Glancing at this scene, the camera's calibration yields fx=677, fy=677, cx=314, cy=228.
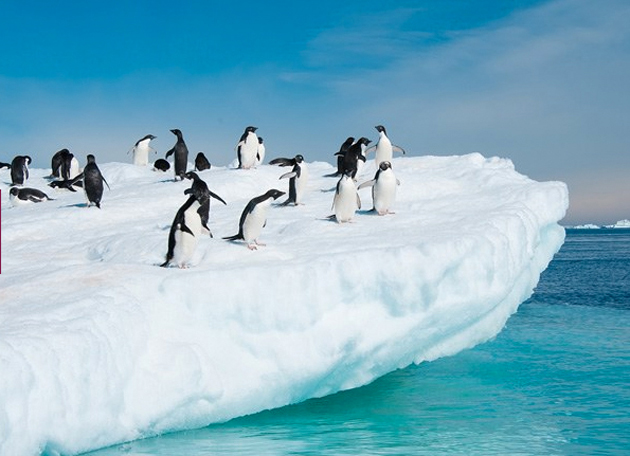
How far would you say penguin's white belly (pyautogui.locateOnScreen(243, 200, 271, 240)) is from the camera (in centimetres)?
900

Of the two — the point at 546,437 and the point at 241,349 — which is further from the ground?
the point at 241,349

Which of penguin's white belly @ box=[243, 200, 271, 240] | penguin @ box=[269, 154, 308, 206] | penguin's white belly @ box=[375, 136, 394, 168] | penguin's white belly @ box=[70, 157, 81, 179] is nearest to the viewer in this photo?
penguin's white belly @ box=[243, 200, 271, 240]

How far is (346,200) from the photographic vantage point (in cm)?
1073

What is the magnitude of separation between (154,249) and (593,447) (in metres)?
6.22

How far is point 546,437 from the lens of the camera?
7.30 m

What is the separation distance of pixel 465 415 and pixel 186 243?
154 inches

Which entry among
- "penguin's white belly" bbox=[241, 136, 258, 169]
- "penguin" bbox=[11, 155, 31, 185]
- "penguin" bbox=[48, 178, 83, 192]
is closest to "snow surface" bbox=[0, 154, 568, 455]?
"penguin's white belly" bbox=[241, 136, 258, 169]

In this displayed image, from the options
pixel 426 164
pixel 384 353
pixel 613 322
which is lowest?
pixel 613 322

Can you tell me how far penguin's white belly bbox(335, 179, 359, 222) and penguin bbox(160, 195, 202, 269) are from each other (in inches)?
117

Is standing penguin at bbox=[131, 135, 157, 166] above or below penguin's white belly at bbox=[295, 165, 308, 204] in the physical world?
above

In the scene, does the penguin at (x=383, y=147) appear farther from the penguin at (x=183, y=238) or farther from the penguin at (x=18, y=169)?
the penguin at (x=18, y=169)

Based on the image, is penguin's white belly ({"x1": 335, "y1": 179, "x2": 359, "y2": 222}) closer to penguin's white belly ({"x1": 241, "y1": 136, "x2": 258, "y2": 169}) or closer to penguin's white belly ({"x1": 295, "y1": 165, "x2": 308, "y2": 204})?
penguin's white belly ({"x1": 295, "y1": 165, "x2": 308, "y2": 204})

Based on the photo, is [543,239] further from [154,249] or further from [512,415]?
[154,249]

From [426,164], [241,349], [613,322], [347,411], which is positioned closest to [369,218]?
[347,411]
